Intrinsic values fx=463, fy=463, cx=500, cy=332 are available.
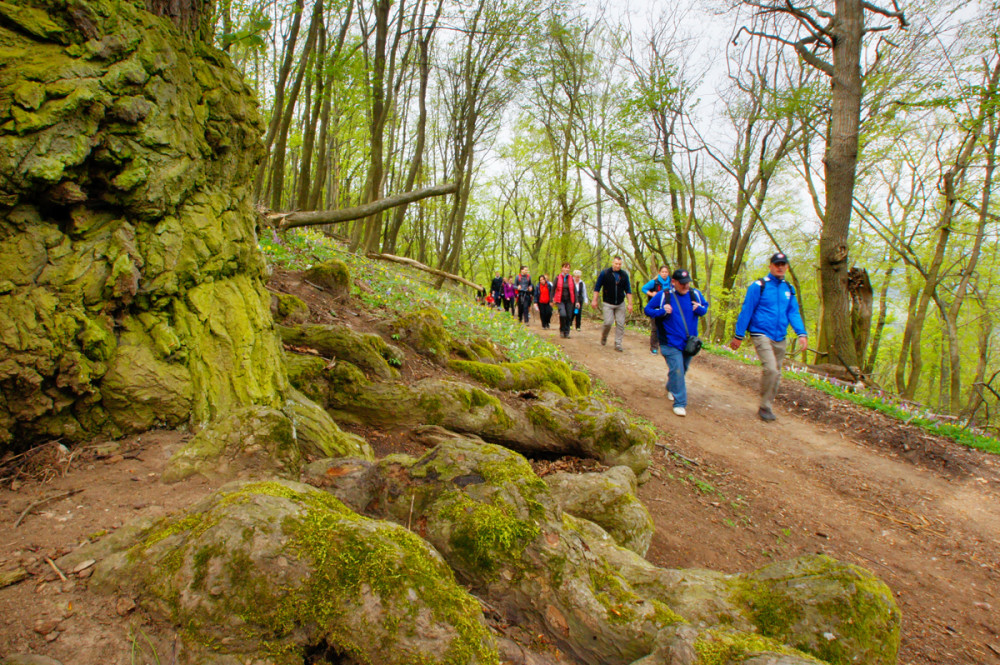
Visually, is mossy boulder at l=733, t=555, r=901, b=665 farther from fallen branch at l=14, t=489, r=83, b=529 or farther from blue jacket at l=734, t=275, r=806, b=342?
blue jacket at l=734, t=275, r=806, b=342

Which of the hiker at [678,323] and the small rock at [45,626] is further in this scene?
the hiker at [678,323]

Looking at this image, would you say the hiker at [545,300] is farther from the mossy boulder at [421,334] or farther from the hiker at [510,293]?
the mossy boulder at [421,334]

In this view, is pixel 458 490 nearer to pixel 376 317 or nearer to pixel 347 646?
pixel 347 646

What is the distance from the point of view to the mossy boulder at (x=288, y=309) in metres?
4.76

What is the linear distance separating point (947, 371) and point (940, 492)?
1595 inches

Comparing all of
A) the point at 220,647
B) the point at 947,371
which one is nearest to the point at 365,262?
the point at 220,647

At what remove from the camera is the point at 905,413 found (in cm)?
760

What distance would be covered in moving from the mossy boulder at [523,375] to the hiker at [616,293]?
5.90m

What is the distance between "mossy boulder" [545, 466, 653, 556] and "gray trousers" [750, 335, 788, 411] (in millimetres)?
4966

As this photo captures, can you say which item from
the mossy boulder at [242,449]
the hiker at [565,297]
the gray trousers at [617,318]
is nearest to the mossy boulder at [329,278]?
the mossy boulder at [242,449]

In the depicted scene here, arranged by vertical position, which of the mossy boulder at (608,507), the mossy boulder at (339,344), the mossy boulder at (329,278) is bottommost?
the mossy boulder at (608,507)

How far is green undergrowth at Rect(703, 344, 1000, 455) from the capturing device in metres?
6.70

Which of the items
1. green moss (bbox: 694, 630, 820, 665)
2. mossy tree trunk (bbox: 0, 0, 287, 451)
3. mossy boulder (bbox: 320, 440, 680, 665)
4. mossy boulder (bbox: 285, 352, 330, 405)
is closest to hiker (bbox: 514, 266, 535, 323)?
mossy boulder (bbox: 285, 352, 330, 405)

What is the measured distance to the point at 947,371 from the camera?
34.6 meters
